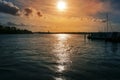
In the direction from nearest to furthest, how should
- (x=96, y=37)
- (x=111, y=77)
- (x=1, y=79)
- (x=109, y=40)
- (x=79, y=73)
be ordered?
(x=1, y=79), (x=111, y=77), (x=79, y=73), (x=109, y=40), (x=96, y=37)

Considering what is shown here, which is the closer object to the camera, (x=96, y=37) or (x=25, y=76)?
(x=25, y=76)

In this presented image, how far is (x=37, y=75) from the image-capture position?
24906 millimetres

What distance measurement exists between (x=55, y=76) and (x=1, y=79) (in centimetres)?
637

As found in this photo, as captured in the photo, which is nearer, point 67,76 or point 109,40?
point 67,76

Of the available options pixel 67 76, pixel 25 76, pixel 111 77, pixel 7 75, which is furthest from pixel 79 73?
pixel 7 75

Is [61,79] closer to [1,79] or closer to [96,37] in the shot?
[1,79]

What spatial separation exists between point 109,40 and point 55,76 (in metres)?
86.5

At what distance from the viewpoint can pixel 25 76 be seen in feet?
79.3

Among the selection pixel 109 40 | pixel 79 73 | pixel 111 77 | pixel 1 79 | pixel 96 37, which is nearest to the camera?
pixel 1 79

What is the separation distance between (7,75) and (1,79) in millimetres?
1829

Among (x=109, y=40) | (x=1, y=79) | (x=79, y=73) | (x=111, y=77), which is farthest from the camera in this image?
(x=109, y=40)

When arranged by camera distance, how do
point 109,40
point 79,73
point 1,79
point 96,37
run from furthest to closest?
point 96,37 < point 109,40 < point 79,73 < point 1,79

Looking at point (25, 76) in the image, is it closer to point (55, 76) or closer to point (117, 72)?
point (55, 76)

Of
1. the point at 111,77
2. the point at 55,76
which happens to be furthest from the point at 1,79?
the point at 111,77
